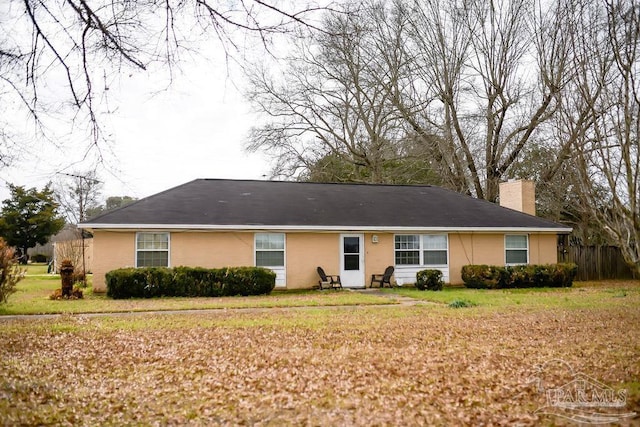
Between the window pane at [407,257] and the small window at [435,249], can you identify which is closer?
the window pane at [407,257]

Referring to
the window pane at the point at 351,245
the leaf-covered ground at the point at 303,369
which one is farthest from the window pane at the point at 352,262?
the leaf-covered ground at the point at 303,369

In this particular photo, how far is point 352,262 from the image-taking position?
71.1ft

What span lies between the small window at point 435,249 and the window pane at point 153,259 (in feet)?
33.1

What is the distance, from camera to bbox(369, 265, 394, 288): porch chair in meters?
21.4

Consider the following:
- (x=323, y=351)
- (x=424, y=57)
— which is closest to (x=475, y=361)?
(x=323, y=351)

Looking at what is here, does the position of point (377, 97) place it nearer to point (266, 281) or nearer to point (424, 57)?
point (424, 57)

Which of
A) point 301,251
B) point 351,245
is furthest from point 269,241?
point 351,245

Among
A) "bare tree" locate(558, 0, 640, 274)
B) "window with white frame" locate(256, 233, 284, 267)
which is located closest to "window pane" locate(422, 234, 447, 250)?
"window with white frame" locate(256, 233, 284, 267)

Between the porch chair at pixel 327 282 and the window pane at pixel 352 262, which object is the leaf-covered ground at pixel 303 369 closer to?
the porch chair at pixel 327 282

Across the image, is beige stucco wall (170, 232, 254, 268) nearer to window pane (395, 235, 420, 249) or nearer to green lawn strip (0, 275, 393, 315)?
green lawn strip (0, 275, 393, 315)

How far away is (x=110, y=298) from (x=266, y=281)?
5.02 metres

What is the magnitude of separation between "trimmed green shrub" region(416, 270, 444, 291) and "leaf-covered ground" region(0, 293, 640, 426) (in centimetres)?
848

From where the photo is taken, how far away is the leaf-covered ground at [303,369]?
18.8 ft

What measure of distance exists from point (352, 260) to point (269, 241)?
3393 mm
